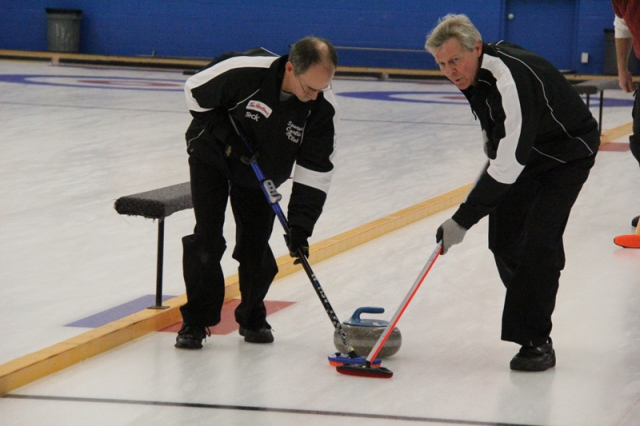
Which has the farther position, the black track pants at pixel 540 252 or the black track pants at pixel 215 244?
the black track pants at pixel 215 244

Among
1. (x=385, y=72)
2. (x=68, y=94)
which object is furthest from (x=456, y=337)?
(x=385, y=72)

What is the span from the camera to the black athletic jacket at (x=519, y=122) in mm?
2988

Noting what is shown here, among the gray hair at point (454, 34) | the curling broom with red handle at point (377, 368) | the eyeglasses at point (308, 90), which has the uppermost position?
the gray hair at point (454, 34)

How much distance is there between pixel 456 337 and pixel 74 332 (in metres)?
1.38

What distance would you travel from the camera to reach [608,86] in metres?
9.30

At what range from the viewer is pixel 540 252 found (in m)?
3.21

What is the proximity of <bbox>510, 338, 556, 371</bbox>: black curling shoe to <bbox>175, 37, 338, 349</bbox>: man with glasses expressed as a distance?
788 millimetres

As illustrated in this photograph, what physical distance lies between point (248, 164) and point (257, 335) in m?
0.62

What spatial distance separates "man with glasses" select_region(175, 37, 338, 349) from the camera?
3.27 metres

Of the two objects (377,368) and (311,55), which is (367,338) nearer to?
→ (377,368)

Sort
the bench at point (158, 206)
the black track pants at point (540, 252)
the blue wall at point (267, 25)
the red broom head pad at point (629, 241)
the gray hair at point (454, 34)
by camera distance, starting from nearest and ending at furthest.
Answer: the gray hair at point (454, 34) < the black track pants at point (540, 252) < the bench at point (158, 206) < the red broom head pad at point (629, 241) < the blue wall at point (267, 25)

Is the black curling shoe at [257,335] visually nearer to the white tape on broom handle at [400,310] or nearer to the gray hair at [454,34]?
the white tape on broom handle at [400,310]

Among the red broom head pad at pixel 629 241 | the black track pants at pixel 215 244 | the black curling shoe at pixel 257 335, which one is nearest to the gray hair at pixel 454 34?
the black track pants at pixel 215 244

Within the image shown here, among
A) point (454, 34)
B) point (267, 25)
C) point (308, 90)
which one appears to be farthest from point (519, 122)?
point (267, 25)
